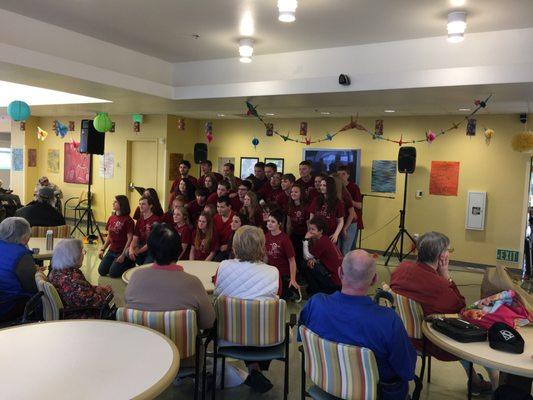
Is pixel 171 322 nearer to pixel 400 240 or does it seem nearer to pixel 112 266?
pixel 112 266

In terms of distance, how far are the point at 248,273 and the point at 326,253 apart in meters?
2.29

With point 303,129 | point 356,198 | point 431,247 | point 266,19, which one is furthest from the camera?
point 303,129

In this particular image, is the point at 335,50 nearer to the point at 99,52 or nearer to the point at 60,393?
the point at 99,52

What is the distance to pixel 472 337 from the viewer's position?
2.31 meters

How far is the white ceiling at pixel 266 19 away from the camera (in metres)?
3.79

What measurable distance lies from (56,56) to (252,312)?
3.65 m

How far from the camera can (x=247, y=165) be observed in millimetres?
10570

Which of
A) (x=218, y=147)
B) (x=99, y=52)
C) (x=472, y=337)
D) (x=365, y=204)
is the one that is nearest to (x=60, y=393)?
(x=472, y=337)

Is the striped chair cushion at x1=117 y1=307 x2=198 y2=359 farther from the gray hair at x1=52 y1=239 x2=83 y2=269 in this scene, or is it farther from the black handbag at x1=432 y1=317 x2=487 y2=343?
the black handbag at x1=432 y1=317 x2=487 y2=343

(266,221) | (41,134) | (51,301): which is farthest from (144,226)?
(41,134)

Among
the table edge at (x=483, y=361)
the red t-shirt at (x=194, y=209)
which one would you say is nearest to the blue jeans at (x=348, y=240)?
the red t-shirt at (x=194, y=209)

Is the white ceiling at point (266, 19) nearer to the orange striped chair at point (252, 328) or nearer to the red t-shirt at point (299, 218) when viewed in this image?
the red t-shirt at point (299, 218)

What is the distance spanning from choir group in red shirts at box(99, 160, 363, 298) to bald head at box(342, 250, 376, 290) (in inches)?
86.6

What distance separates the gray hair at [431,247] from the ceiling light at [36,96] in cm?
639
